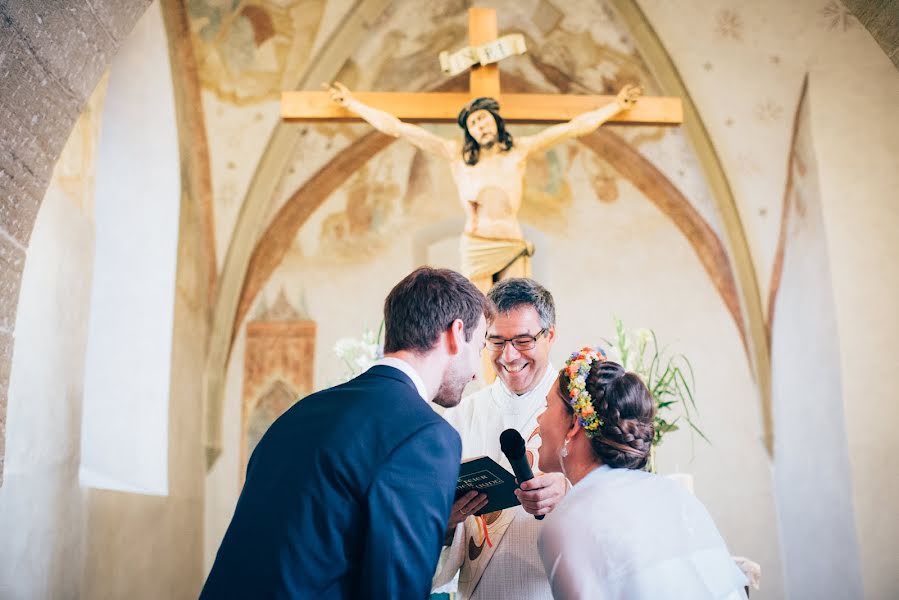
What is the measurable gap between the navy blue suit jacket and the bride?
0.45m

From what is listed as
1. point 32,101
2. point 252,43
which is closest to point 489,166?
point 252,43

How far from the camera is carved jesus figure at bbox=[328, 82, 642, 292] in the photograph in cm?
571

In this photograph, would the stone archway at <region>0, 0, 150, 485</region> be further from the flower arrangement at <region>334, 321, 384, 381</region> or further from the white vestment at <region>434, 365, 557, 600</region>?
the flower arrangement at <region>334, 321, 384, 381</region>

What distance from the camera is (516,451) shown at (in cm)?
236

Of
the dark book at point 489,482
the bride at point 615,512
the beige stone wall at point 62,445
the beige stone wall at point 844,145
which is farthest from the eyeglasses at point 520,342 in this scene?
the beige stone wall at point 844,145

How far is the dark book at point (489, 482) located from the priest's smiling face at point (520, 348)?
121cm

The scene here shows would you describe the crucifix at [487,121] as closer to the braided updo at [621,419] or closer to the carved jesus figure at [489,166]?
the carved jesus figure at [489,166]

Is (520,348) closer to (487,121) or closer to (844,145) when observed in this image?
(487,121)

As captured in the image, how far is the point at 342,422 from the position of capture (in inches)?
78.5

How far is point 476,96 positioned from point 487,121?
13.7 inches

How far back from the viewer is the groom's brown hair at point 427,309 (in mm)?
2273

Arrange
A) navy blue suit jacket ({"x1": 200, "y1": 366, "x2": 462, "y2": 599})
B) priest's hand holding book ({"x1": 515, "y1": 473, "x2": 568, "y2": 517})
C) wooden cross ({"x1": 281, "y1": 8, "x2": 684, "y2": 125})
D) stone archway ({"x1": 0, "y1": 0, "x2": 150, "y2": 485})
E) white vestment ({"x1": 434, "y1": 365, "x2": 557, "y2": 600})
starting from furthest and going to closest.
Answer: wooden cross ({"x1": 281, "y1": 8, "x2": 684, "y2": 125}) < white vestment ({"x1": 434, "y1": 365, "x2": 557, "y2": 600}) < stone archway ({"x1": 0, "y1": 0, "x2": 150, "y2": 485}) < priest's hand holding book ({"x1": 515, "y1": 473, "x2": 568, "y2": 517}) < navy blue suit jacket ({"x1": 200, "y1": 366, "x2": 462, "y2": 599})

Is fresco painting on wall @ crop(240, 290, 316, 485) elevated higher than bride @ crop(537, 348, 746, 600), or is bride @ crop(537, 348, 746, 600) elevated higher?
fresco painting on wall @ crop(240, 290, 316, 485)

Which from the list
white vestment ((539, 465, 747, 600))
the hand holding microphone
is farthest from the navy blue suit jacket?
the hand holding microphone
